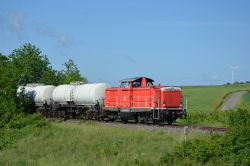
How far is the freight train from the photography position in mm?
33500

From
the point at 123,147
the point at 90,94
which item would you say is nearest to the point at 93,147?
the point at 123,147

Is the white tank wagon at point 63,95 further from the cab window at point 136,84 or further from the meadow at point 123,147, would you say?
the meadow at point 123,147

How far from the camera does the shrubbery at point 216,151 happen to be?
60.1 feet

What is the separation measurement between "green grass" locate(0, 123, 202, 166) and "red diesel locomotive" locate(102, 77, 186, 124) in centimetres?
603

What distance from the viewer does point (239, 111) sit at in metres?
23.7

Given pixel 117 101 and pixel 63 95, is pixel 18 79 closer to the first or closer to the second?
pixel 63 95

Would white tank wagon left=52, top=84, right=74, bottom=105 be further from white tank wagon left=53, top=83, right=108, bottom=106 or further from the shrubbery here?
the shrubbery

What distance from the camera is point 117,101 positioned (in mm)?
37406

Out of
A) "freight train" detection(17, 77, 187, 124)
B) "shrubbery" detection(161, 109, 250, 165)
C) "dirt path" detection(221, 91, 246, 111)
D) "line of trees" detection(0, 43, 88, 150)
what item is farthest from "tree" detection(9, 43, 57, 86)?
"shrubbery" detection(161, 109, 250, 165)

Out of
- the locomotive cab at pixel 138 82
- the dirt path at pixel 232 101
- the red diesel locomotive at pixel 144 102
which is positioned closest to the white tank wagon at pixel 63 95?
the red diesel locomotive at pixel 144 102

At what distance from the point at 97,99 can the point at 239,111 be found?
18.7 metres

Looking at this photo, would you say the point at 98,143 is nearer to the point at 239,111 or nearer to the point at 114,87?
the point at 239,111

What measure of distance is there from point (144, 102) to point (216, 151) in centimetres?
1614

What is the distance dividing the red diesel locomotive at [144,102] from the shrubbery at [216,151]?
13.2 m
